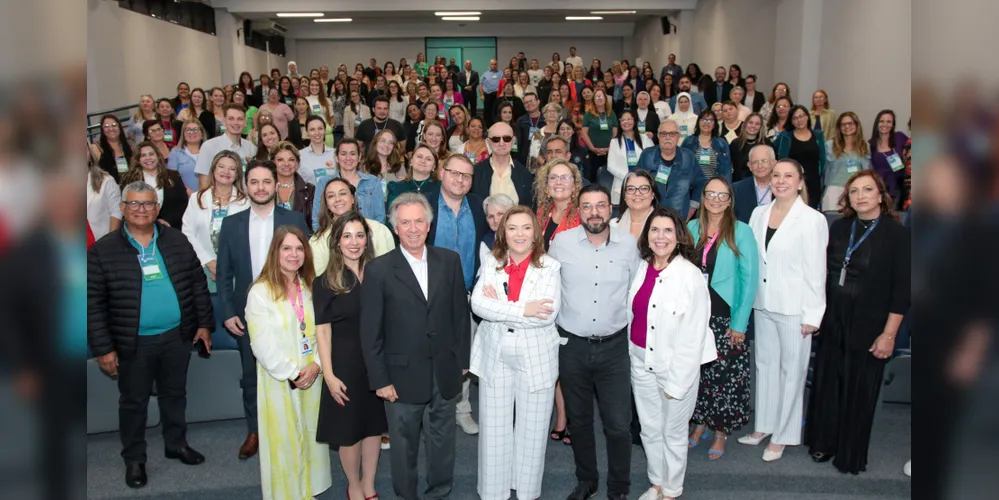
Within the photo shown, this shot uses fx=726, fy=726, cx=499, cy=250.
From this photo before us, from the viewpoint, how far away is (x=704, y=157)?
5.85 m

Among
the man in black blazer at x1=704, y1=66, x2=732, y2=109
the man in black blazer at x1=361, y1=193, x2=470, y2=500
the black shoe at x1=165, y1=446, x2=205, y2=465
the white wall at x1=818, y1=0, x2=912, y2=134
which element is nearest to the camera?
the man in black blazer at x1=361, y1=193, x2=470, y2=500

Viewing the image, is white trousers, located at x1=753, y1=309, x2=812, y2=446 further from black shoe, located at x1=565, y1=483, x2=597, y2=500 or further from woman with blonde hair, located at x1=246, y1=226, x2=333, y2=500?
woman with blonde hair, located at x1=246, y1=226, x2=333, y2=500

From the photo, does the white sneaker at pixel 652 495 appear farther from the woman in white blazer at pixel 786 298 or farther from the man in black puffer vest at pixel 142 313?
the man in black puffer vest at pixel 142 313

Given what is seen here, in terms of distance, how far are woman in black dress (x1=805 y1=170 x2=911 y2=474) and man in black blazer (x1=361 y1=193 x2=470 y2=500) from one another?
6.46ft

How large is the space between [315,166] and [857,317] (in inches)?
148

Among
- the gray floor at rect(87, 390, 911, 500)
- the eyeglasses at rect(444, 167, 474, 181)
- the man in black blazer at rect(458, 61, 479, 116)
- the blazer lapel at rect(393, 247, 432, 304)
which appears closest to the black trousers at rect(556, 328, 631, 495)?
the gray floor at rect(87, 390, 911, 500)

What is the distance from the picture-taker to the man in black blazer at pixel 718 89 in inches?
457

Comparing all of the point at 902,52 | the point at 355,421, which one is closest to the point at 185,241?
the point at 355,421

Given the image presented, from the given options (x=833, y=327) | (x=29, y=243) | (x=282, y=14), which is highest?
(x=282, y=14)

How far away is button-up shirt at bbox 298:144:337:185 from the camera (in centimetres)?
538

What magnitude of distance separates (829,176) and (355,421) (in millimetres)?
4947

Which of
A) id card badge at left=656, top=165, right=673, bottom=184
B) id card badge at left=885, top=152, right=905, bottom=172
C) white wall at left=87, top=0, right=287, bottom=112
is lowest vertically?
id card badge at left=656, top=165, right=673, bottom=184

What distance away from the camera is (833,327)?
3844 mm

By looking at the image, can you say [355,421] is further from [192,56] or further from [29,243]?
[192,56]
